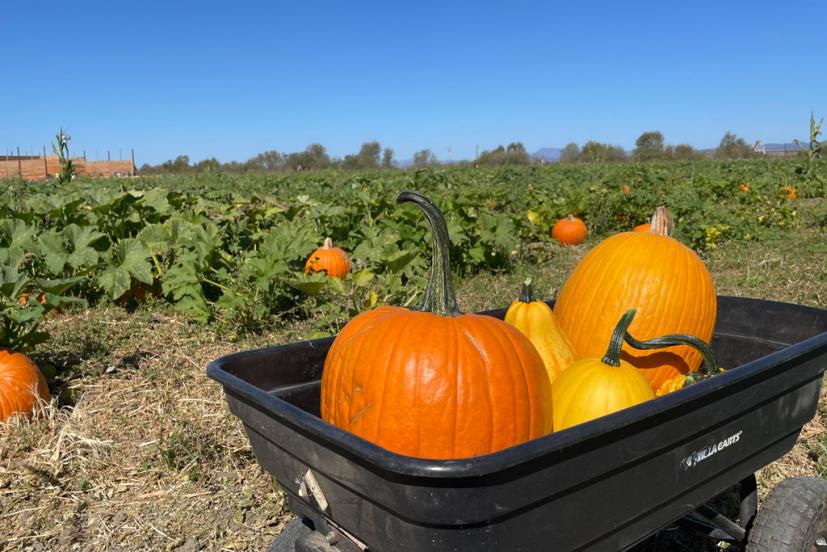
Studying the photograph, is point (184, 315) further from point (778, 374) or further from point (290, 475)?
point (778, 374)

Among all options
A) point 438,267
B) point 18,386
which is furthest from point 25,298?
point 438,267

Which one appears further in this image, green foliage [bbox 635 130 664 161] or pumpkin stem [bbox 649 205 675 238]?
green foliage [bbox 635 130 664 161]

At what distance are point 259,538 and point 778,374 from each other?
1892 mm

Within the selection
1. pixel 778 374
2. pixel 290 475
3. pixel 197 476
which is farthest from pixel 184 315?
pixel 778 374

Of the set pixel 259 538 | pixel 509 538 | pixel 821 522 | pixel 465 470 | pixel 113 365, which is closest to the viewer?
pixel 465 470

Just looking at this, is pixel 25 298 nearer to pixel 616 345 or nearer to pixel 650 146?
pixel 616 345

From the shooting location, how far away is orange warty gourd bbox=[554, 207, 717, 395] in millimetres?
2121

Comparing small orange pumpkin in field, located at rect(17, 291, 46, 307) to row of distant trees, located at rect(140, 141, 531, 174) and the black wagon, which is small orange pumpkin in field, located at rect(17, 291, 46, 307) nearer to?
the black wagon

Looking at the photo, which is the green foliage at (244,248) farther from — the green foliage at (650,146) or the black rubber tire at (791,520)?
the green foliage at (650,146)

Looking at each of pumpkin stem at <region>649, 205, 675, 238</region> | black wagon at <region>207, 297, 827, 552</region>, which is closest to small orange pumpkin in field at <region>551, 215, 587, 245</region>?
pumpkin stem at <region>649, 205, 675, 238</region>

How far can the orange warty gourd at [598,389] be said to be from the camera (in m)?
1.67

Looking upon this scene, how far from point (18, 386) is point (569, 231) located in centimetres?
722

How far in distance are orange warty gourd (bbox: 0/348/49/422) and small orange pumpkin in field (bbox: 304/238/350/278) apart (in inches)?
104

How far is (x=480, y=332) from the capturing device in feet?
5.08
